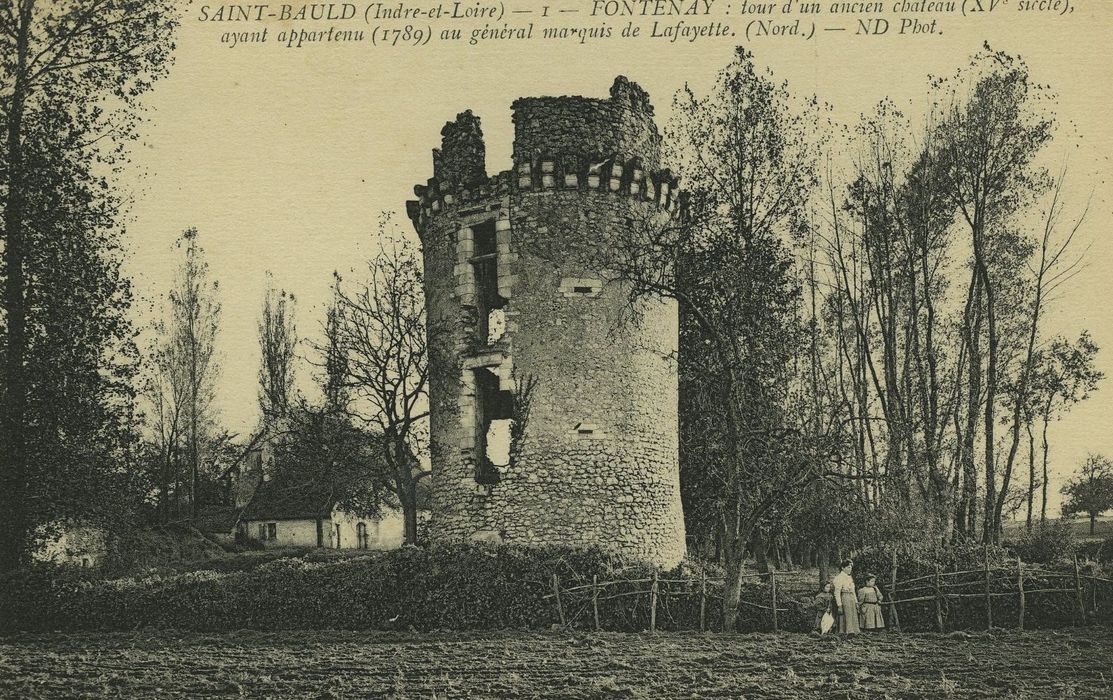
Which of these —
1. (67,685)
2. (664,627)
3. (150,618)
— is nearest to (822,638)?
(664,627)

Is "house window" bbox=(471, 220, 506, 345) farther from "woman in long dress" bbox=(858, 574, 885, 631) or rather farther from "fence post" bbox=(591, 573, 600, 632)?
"woman in long dress" bbox=(858, 574, 885, 631)

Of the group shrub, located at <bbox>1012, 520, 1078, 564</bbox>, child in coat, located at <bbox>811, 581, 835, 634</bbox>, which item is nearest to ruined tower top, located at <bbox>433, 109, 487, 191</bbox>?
child in coat, located at <bbox>811, 581, 835, 634</bbox>

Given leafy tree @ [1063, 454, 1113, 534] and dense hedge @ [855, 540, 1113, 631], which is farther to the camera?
leafy tree @ [1063, 454, 1113, 534]

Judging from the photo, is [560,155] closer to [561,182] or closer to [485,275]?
[561,182]

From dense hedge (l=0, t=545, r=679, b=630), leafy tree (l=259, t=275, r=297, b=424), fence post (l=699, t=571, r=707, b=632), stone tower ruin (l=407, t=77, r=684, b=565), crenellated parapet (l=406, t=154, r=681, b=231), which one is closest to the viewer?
fence post (l=699, t=571, r=707, b=632)

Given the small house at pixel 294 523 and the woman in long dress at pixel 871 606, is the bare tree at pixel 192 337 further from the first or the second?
the woman in long dress at pixel 871 606

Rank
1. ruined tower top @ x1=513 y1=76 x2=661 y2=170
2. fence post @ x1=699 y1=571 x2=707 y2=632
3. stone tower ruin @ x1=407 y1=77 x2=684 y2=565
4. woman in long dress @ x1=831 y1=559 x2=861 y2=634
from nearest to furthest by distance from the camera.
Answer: woman in long dress @ x1=831 y1=559 x2=861 y2=634
fence post @ x1=699 y1=571 x2=707 y2=632
stone tower ruin @ x1=407 y1=77 x2=684 y2=565
ruined tower top @ x1=513 y1=76 x2=661 y2=170

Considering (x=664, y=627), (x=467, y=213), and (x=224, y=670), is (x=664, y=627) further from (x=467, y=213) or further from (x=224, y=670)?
(x=467, y=213)
